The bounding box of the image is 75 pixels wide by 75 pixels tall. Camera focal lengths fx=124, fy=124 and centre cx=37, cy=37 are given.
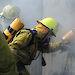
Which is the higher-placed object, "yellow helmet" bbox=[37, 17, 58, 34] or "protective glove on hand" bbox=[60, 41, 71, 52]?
"yellow helmet" bbox=[37, 17, 58, 34]

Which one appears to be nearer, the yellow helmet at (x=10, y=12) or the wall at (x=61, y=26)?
the wall at (x=61, y=26)

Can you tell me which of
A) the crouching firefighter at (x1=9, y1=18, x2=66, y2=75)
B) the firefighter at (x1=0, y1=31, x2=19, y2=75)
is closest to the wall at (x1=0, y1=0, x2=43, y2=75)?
the crouching firefighter at (x1=9, y1=18, x2=66, y2=75)

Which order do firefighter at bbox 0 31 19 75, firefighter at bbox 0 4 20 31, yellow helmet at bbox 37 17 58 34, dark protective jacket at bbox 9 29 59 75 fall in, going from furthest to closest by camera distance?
firefighter at bbox 0 4 20 31 < yellow helmet at bbox 37 17 58 34 < dark protective jacket at bbox 9 29 59 75 < firefighter at bbox 0 31 19 75

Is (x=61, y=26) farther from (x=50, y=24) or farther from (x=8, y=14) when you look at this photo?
(x=8, y=14)

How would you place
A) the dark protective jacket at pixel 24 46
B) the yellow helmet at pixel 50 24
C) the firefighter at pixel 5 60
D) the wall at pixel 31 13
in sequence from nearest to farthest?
the firefighter at pixel 5 60 → the dark protective jacket at pixel 24 46 → the yellow helmet at pixel 50 24 → the wall at pixel 31 13

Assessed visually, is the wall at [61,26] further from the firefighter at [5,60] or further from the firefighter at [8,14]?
the firefighter at [8,14]

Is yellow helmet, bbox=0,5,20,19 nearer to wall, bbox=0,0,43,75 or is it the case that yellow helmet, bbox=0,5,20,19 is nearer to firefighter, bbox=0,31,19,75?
wall, bbox=0,0,43,75

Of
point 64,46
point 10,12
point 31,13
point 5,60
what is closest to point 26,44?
point 5,60

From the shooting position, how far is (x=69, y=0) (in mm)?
1941

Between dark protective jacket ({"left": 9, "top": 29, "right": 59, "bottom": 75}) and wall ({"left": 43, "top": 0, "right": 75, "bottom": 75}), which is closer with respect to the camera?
dark protective jacket ({"left": 9, "top": 29, "right": 59, "bottom": 75})

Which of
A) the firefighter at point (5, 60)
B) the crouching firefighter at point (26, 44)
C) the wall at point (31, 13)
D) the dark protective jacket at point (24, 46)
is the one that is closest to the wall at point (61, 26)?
the wall at point (31, 13)

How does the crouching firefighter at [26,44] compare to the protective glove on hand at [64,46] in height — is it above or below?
above

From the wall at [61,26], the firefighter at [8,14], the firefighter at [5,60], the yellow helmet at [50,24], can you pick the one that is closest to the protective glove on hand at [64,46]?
the wall at [61,26]

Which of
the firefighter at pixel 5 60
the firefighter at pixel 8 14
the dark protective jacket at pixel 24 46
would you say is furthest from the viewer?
the firefighter at pixel 8 14
